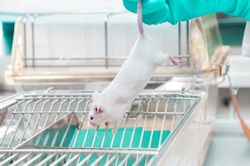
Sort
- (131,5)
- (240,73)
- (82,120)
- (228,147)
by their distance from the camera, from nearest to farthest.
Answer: (131,5)
(82,120)
(228,147)
(240,73)

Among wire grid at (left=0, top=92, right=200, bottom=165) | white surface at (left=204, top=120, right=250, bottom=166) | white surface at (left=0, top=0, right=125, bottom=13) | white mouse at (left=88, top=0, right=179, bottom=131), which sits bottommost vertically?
white surface at (left=204, top=120, right=250, bottom=166)

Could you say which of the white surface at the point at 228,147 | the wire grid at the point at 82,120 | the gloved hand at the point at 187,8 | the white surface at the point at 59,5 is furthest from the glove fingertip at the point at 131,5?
the white surface at the point at 59,5

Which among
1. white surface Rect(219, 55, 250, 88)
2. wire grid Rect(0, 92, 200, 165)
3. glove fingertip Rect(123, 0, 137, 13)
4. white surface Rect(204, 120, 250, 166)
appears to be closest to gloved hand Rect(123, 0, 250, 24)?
glove fingertip Rect(123, 0, 137, 13)

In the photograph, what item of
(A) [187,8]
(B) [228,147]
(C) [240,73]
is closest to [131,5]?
(A) [187,8]

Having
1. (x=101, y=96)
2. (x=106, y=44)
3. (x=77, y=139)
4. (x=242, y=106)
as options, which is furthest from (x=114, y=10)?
(x=101, y=96)

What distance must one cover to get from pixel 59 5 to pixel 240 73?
0.61 meters

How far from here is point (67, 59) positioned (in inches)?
50.8

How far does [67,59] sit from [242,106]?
1.98 ft

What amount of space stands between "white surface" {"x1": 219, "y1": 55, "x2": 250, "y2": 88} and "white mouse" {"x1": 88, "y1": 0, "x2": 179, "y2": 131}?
0.81 meters

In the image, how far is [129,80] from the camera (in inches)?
24.2

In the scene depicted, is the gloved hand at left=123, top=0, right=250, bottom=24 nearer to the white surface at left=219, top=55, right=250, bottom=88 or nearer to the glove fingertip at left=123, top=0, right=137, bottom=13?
the glove fingertip at left=123, top=0, right=137, bottom=13

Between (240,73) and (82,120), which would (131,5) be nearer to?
(82,120)

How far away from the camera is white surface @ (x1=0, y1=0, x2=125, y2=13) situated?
143 cm

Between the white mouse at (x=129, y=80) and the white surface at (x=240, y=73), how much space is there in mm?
814
